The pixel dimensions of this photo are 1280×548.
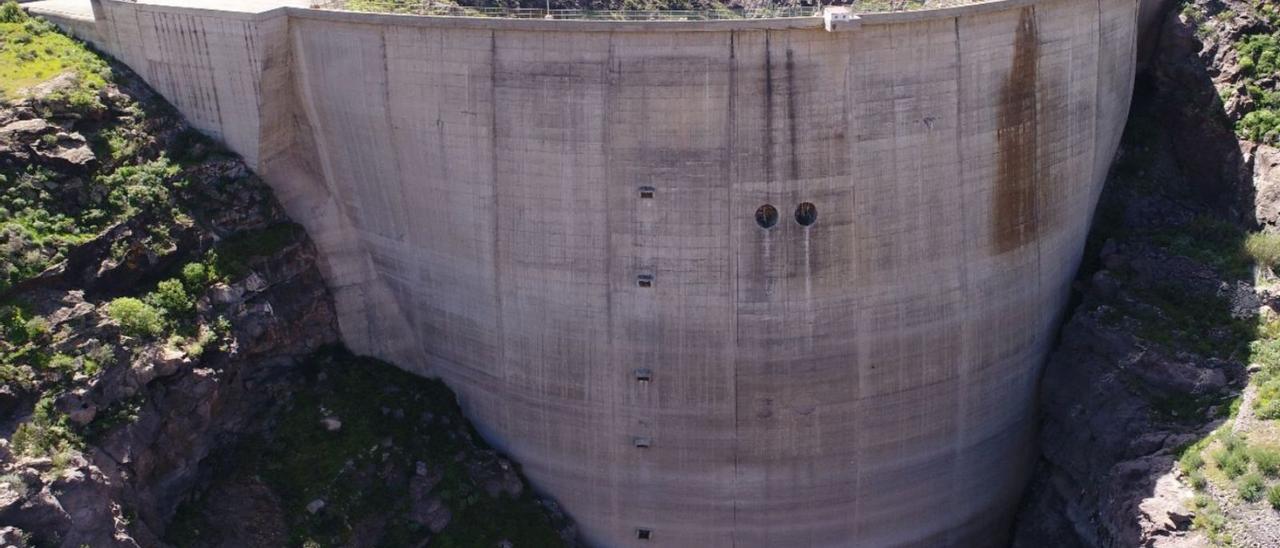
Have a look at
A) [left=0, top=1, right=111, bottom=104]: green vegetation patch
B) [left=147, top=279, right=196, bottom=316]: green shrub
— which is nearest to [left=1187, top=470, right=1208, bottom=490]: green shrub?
[left=147, top=279, right=196, bottom=316]: green shrub

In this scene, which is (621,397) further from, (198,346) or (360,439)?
(198,346)

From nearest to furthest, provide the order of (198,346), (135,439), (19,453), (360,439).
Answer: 1. (19,453)
2. (135,439)
3. (198,346)
4. (360,439)

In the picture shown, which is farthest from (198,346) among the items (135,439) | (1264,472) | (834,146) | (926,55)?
(1264,472)

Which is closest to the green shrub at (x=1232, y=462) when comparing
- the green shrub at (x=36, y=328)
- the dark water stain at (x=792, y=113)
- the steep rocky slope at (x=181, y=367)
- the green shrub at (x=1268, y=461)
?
the green shrub at (x=1268, y=461)

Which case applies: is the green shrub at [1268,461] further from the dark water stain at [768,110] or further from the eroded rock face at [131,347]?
the eroded rock face at [131,347]

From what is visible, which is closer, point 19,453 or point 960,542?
point 19,453

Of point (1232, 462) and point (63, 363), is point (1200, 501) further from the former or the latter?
point (63, 363)

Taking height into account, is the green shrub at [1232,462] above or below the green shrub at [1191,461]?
above
